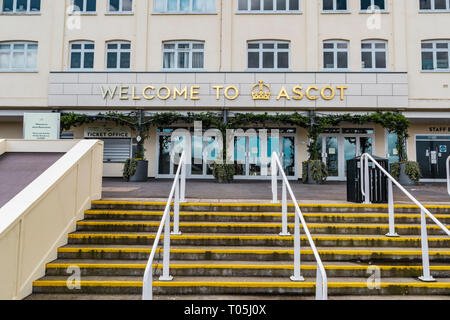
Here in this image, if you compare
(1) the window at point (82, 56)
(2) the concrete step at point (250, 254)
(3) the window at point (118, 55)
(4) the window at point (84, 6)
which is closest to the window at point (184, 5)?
(3) the window at point (118, 55)

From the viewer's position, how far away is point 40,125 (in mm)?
10672

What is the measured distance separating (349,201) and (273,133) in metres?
8.20

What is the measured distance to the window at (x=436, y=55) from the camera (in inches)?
530

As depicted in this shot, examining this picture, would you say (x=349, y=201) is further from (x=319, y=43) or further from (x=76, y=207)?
(x=319, y=43)

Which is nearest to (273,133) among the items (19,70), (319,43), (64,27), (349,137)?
(349,137)

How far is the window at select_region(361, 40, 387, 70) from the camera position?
44.8ft

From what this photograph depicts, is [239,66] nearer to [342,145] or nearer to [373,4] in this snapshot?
[342,145]

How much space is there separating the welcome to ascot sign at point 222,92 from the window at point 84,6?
4.39 metres

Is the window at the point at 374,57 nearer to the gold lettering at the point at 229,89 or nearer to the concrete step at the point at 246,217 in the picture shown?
the gold lettering at the point at 229,89

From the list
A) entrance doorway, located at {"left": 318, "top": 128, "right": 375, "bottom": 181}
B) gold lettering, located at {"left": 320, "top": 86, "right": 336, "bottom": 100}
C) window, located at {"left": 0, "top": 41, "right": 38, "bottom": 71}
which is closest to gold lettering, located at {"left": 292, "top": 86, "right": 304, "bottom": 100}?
gold lettering, located at {"left": 320, "top": 86, "right": 336, "bottom": 100}
